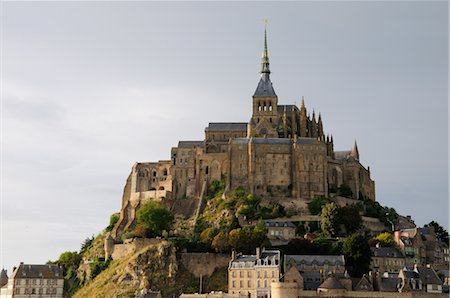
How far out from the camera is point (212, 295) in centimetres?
7456

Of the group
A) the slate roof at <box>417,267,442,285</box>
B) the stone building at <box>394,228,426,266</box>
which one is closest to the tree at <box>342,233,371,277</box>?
the slate roof at <box>417,267,442,285</box>

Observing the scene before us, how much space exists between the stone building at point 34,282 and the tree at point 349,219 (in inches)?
1347

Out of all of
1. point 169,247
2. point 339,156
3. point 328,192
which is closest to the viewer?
point 169,247

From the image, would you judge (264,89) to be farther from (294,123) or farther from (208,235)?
(208,235)

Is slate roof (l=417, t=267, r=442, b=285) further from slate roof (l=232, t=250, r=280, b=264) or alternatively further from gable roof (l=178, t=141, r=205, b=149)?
gable roof (l=178, t=141, r=205, b=149)

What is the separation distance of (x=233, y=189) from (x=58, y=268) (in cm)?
2503

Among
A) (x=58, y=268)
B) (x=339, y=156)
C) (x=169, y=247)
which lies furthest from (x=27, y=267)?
(x=339, y=156)

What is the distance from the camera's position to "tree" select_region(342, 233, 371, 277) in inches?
3110

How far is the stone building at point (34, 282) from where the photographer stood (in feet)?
285

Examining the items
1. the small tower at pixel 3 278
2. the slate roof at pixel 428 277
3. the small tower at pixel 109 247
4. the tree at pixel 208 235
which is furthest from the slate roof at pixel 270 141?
the small tower at pixel 3 278

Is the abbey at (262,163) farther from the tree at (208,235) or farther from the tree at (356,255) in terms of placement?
the tree at (356,255)

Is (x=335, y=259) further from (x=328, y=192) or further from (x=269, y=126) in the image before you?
(x=269, y=126)

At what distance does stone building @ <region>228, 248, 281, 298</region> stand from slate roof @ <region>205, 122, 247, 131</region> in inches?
1480

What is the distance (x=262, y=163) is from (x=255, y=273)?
28.4 m
